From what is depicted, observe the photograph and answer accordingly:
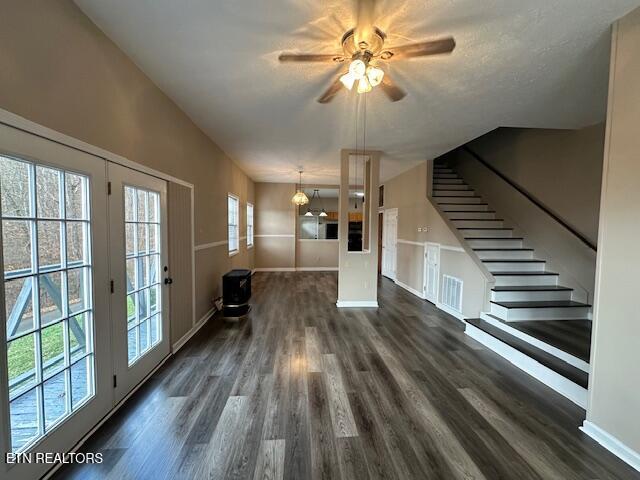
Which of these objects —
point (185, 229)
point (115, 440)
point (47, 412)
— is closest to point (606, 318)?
point (115, 440)

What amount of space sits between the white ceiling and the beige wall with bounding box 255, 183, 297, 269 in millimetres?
4865

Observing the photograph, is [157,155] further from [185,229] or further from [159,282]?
[159,282]

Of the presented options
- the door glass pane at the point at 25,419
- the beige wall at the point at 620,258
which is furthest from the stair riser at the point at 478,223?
the door glass pane at the point at 25,419

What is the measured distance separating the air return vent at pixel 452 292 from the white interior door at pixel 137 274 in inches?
171

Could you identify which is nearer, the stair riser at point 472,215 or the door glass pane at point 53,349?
the door glass pane at point 53,349

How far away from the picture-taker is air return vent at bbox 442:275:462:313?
15.0 feet

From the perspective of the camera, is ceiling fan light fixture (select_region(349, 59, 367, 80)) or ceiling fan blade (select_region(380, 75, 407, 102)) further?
ceiling fan blade (select_region(380, 75, 407, 102))

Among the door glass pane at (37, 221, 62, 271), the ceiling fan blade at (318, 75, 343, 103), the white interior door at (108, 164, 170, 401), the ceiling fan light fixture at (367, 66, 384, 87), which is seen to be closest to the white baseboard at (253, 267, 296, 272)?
the white interior door at (108, 164, 170, 401)

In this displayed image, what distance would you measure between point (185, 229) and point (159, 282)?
32.5 inches

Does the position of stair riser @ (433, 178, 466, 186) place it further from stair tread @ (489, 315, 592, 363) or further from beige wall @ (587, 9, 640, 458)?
beige wall @ (587, 9, 640, 458)

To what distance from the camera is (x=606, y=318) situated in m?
1.90

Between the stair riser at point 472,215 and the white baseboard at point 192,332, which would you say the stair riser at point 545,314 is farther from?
the white baseboard at point 192,332

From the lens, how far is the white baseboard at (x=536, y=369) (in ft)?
7.81

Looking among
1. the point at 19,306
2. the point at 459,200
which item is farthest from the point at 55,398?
the point at 459,200
